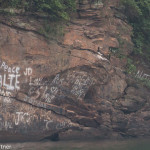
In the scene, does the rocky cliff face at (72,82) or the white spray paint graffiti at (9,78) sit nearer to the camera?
the white spray paint graffiti at (9,78)

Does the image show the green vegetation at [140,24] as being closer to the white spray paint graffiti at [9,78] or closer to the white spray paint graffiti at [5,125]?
the white spray paint graffiti at [9,78]

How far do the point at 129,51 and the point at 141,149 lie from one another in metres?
4.03

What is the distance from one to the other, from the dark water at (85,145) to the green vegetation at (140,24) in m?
3.73

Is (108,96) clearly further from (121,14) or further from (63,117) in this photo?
(121,14)

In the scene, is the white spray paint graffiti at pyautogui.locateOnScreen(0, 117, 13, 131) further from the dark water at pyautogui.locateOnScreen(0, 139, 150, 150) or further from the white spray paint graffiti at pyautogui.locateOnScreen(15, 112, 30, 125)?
the dark water at pyautogui.locateOnScreen(0, 139, 150, 150)

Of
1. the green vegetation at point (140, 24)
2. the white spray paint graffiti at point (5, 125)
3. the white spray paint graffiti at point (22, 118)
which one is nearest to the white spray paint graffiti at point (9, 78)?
the white spray paint graffiti at point (22, 118)

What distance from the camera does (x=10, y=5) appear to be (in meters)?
11.2

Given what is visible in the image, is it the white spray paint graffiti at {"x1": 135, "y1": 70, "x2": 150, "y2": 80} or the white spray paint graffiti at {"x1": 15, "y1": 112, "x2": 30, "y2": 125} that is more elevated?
the white spray paint graffiti at {"x1": 135, "y1": 70, "x2": 150, "y2": 80}

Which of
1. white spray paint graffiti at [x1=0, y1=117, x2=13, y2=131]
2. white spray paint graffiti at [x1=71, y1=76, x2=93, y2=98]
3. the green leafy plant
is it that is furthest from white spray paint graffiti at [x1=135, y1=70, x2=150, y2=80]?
white spray paint graffiti at [x1=0, y1=117, x2=13, y2=131]

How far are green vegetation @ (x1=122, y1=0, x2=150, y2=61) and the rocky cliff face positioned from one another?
396mm

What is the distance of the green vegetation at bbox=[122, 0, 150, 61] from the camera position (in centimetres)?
1377

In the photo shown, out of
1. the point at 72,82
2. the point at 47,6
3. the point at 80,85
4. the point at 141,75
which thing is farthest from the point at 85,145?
the point at 47,6

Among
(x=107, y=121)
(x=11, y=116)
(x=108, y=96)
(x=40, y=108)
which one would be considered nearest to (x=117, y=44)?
(x=108, y=96)

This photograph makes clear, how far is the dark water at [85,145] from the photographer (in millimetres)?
11220
